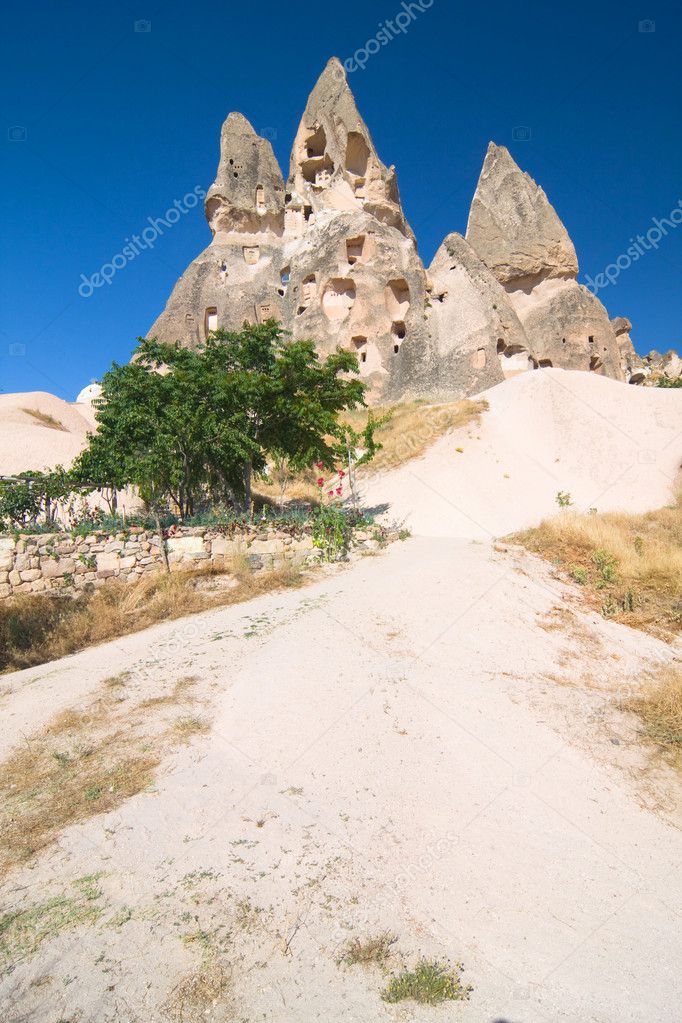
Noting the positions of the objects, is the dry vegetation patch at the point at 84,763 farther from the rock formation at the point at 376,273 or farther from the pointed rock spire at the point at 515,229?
the pointed rock spire at the point at 515,229

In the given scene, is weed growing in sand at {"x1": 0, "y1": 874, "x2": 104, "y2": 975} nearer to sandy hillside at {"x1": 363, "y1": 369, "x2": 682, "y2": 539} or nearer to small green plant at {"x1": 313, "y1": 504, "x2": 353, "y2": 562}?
small green plant at {"x1": 313, "y1": 504, "x2": 353, "y2": 562}

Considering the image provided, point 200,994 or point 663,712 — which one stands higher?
point 200,994

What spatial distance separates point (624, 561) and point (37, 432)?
21.2 meters

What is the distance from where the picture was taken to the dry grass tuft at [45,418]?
24827 mm

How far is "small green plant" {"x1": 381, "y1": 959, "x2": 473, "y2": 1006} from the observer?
203 cm

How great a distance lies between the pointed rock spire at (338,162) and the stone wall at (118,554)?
27.3 metres

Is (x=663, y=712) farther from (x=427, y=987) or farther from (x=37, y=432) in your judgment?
(x=37, y=432)

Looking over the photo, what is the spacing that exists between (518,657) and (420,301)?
23601mm

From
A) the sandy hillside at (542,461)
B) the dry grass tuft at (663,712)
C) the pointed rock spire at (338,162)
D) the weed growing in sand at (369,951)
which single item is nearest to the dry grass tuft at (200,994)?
the weed growing in sand at (369,951)

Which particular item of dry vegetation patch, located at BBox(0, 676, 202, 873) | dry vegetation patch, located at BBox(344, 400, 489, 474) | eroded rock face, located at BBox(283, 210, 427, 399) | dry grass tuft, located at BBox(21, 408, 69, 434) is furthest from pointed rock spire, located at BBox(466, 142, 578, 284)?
dry vegetation patch, located at BBox(0, 676, 202, 873)

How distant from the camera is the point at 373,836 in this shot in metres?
3.00

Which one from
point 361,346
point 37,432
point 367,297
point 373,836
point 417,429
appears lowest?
point 373,836

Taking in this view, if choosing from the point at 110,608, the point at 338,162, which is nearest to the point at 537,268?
the point at 338,162

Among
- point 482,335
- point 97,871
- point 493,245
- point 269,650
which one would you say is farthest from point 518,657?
point 493,245
